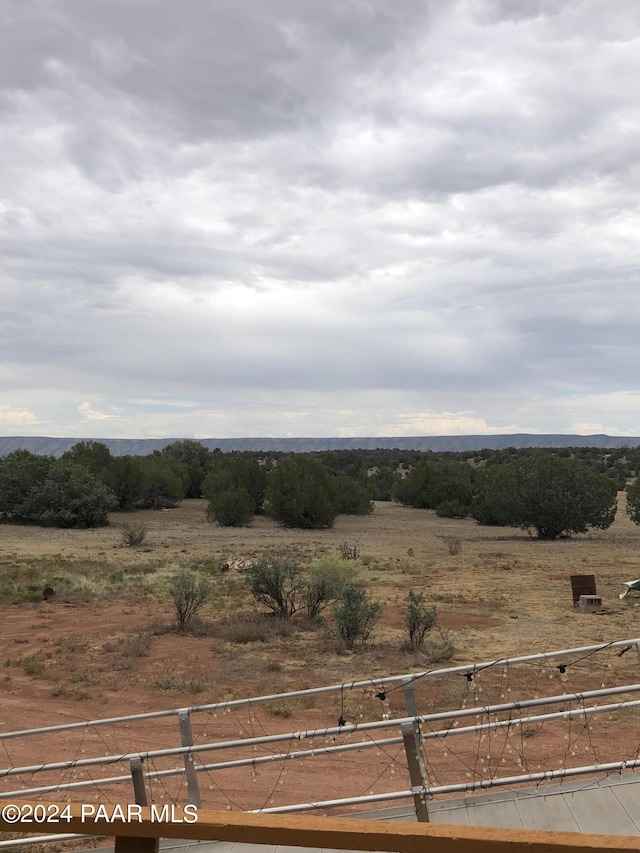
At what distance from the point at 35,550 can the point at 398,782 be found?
27.9 m

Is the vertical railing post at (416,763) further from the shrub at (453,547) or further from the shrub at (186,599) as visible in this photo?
the shrub at (453,547)

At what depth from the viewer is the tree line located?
111 feet

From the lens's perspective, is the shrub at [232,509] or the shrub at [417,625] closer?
the shrub at [417,625]

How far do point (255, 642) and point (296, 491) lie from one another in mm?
28301

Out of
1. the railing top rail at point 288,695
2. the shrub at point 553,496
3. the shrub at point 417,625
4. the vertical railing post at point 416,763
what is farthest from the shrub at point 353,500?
the vertical railing post at point 416,763

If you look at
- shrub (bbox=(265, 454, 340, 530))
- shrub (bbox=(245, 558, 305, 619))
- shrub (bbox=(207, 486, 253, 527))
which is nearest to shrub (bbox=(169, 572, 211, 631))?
shrub (bbox=(245, 558, 305, 619))

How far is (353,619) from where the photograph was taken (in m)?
14.2

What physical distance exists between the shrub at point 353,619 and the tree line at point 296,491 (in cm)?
2131

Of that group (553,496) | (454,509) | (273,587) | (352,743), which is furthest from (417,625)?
(454,509)

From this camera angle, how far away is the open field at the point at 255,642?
30.6 feet

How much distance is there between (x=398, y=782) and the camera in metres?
7.56

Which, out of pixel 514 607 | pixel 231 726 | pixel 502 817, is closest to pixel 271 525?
pixel 514 607

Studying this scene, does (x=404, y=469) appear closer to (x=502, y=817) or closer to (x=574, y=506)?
(x=574, y=506)

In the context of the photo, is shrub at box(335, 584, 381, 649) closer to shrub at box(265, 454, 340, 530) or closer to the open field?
the open field
